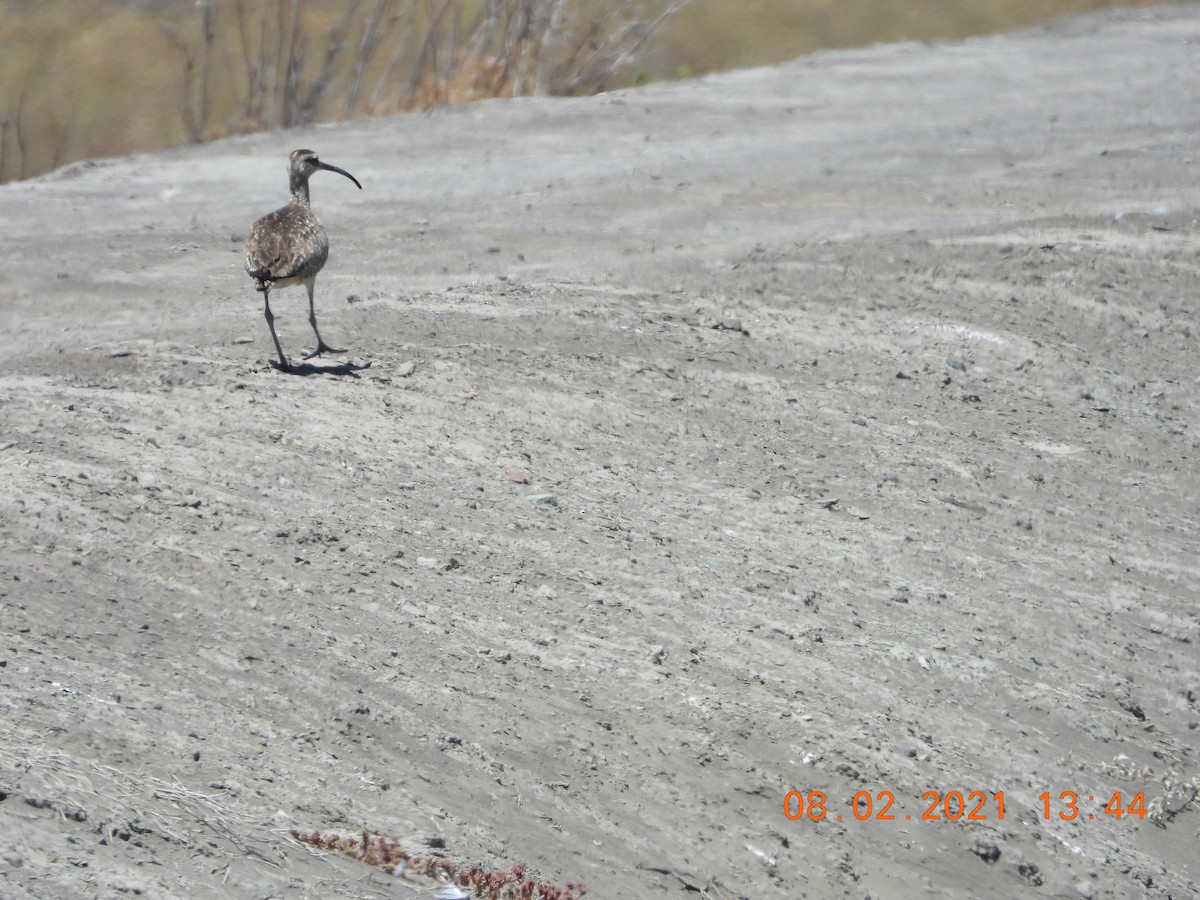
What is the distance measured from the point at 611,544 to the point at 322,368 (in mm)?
2037

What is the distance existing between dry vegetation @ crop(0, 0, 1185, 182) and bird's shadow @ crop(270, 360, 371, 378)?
232 inches

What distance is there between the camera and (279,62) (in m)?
13.0

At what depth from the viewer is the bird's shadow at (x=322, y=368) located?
756 cm

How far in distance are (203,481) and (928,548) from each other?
3.30 m

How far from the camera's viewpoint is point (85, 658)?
17.1 feet

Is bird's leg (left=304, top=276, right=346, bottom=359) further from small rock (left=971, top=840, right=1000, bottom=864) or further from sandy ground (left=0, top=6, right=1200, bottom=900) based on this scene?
small rock (left=971, top=840, right=1000, bottom=864)

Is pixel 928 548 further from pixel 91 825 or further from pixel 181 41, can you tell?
pixel 181 41

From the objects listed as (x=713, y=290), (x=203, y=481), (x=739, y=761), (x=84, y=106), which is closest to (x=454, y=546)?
(x=203, y=481)
